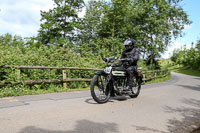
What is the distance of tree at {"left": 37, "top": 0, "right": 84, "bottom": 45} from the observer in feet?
98.0

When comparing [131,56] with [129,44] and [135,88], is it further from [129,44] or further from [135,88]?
[135,88]

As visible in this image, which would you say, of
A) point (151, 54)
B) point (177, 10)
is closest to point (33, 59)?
point (151, 54)

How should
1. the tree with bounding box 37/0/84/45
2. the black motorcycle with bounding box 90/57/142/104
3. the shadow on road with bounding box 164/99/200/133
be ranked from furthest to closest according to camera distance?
the tree with bounding box 37/0/84/45, the black motorcycle with bounding box 90/57/142/104, the shadow on road with bounding box 164/99/200/133

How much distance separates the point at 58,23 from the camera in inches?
1212

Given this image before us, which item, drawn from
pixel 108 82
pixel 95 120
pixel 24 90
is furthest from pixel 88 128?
pixel 24 90

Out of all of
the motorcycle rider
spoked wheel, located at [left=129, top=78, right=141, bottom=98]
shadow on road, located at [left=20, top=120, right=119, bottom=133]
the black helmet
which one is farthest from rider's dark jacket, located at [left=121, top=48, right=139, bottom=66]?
shadow on road, located at [left=20, top=120, right=119, bottom=133]

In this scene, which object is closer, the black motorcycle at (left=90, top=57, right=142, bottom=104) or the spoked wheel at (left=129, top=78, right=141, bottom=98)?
the black motorcycle at (left=90, top=57, right=142, bottom=104)

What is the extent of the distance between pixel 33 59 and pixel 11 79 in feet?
5.85

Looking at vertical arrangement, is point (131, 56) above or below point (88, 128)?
above

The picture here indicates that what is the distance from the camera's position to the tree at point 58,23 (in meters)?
29.9

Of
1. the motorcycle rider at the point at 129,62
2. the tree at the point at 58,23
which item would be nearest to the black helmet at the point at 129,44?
the motorcycle rider at the point at 129,62

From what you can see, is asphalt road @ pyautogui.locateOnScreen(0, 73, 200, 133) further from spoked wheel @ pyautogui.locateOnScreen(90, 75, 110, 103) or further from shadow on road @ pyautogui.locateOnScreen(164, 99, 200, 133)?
spoked wheel @ pyautogui.locateOnScreen(90, 75, 110, 103)

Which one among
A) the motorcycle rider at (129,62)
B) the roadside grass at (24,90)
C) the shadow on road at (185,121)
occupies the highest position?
the motorcycle rider at (129,62)

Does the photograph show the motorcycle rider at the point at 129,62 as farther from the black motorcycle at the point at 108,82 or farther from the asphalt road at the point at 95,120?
the asphalt road at the point at 95,120
